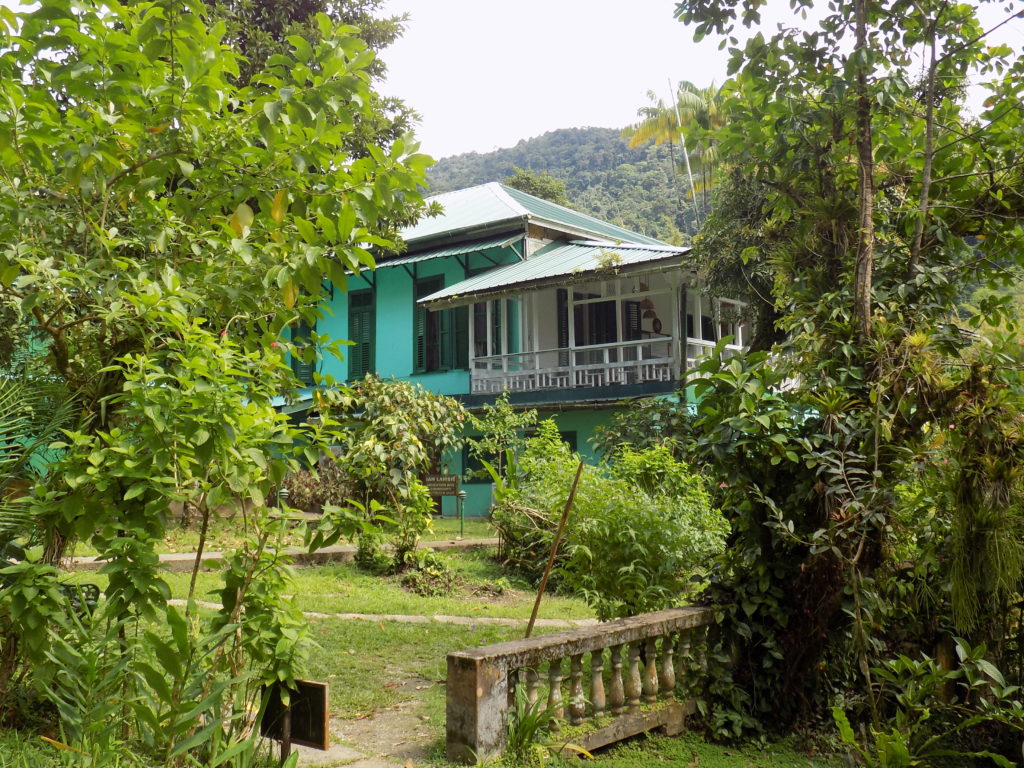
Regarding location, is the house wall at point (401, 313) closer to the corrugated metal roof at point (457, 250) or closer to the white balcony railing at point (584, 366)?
the corrugated metal roof at point (457, 250)

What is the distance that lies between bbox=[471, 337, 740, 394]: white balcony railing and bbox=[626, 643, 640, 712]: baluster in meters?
11.2

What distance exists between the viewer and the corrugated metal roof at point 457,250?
779 inches

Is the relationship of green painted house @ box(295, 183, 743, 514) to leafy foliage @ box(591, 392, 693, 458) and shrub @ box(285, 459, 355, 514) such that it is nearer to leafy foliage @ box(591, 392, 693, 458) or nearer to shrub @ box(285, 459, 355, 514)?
leafy foliage @ box(591, 392, 693, 458)

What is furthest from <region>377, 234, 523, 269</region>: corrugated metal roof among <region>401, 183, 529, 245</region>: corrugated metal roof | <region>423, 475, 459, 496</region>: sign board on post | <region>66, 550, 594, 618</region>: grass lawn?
<region>66, 550, 594, 618</region>: grass lawn

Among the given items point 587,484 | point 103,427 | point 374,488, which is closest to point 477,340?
point 374,488

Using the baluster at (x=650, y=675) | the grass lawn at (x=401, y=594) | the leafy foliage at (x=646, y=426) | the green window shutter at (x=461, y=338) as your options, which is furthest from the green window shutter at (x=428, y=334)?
the baluster at (x=650, y=675)

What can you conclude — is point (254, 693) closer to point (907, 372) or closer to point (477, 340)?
point (907, 372)

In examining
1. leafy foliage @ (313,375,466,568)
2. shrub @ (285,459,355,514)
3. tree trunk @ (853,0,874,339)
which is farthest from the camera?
shrub @ (285,459,355,514)

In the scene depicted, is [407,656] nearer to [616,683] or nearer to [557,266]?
[616,683]

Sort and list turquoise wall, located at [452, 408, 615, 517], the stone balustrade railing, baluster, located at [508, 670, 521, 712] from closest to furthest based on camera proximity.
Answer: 1. the stone balustrade railing
2. baluster, located at [508, 670, 521, 712]
3. turquoise wall, located at [452, 408, 615, 517]

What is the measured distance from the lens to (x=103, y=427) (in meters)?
3.68

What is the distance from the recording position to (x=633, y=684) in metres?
4.89

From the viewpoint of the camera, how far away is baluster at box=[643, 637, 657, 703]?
5.00m

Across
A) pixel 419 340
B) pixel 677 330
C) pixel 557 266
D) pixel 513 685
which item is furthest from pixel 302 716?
pixel 419 340
